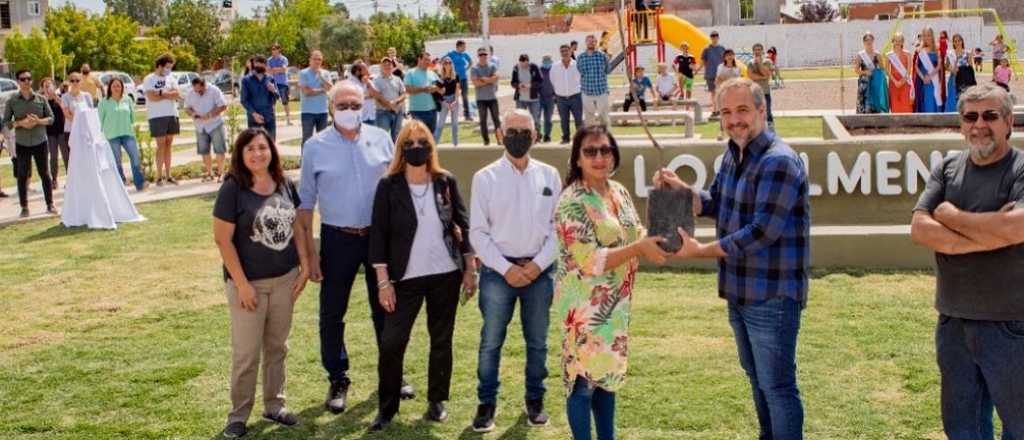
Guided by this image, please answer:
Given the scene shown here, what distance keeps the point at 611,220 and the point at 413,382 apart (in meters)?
2.33

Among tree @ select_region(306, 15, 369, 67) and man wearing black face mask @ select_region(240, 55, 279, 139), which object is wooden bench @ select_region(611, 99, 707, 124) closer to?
man wearing black face mask @ select_region(240, 55, 279, 139)

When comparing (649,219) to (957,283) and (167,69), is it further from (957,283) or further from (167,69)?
(167,69)

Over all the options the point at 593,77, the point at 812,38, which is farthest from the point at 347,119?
the point at 812,38

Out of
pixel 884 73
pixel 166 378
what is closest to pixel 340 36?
pixel 884 73

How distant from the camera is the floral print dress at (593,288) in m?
4.79

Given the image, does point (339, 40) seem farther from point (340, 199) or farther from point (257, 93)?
point (340, 199)

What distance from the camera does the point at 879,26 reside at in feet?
191

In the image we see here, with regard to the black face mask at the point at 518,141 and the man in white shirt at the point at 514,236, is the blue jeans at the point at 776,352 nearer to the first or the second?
the man in white shirt at the point at 514,236

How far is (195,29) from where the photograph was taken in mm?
69562

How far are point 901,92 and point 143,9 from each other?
135 meters

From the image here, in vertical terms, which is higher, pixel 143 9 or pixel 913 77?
pixel 143 9

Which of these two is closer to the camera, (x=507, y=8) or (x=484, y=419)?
(x=484, y=419)

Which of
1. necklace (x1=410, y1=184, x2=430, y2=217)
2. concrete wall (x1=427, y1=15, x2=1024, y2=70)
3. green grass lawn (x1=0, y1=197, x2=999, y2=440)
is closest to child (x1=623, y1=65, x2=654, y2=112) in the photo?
green grass lawn (x1=0, y1=197, x2=999, y2=440)

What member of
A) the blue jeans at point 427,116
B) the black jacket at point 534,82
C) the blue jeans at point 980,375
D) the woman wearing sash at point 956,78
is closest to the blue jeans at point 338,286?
the blue jeans at point 980,375
